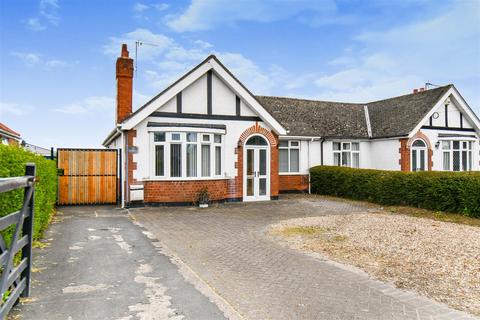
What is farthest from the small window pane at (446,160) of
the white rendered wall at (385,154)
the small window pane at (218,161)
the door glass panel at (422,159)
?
the small window pane at (218,161)

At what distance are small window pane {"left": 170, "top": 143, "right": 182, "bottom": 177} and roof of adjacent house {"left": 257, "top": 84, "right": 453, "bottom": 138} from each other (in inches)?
333

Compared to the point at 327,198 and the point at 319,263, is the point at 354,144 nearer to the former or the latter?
the point at 327,198

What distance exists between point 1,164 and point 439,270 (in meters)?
7.72

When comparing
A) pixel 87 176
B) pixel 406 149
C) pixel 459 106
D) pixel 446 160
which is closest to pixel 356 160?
pixel 406 149

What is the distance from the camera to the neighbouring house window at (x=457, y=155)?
75.0 feet

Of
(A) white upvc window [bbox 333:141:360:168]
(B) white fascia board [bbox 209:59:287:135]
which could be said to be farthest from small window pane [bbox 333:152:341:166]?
(B) white fascia board [bbox 209:59:287:135]

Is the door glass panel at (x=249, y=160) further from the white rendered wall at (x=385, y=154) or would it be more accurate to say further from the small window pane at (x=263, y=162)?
the white rendered wall at (x=385, y=154)

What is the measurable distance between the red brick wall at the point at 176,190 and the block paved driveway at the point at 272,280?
11.6 ft

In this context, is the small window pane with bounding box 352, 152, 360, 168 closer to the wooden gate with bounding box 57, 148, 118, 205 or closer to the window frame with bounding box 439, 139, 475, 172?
the window frame with bounding box 439, 139, 475, 172

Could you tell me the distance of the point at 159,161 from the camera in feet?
48.7

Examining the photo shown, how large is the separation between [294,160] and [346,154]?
400 cm

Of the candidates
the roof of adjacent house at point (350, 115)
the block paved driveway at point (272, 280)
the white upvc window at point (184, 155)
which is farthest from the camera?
the roof of adjacent house at point (350, 115)

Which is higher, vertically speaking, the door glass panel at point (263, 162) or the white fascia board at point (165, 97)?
the white fascia board at point (165, 97)

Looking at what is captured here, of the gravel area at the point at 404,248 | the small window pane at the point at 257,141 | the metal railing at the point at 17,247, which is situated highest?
the small window pane at the point at 257,141
